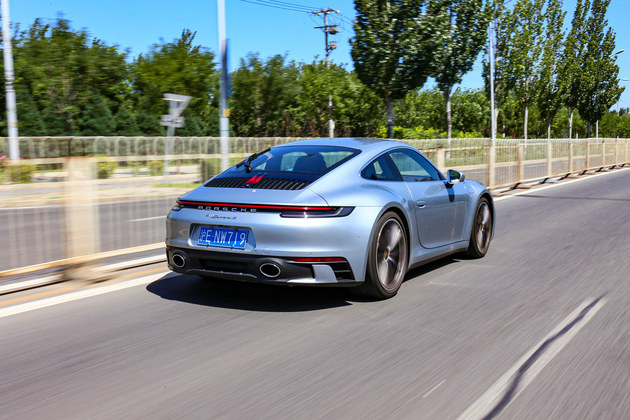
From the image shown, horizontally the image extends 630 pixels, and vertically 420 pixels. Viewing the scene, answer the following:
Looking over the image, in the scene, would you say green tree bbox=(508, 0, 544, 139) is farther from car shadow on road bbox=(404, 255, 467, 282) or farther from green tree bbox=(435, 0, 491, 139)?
car shadow on road bbox=(404, 255, 467, 282)

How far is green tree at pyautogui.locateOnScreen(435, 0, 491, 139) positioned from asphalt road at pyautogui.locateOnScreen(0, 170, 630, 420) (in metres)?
30.8

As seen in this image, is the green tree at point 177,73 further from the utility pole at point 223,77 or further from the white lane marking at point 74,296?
the white lane marking at point 74,296

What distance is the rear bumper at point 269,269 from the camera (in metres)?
4.73

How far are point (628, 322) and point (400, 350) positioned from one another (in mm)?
1834

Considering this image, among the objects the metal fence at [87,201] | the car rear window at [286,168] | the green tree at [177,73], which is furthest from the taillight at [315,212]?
the green tree at [177,73]

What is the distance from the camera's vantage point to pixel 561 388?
11.3ft

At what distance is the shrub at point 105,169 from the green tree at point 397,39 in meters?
26.4

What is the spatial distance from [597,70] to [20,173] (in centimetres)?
6470

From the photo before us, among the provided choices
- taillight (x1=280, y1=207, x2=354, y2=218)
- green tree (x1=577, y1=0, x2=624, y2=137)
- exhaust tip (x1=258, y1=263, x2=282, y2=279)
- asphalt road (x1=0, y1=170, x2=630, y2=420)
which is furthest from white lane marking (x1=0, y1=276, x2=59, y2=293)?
green tree (x1=577, y1=0, x2=624, y2=137)

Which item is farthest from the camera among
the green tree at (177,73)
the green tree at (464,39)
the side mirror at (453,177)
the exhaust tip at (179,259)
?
the green tree at (177,73)

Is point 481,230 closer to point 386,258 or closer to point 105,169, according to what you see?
point 386,258

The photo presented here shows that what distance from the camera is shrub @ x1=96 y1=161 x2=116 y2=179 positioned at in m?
6.32

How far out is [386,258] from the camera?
5.36 metres

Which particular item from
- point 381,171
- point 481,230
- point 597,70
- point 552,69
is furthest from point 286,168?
point 597,70
